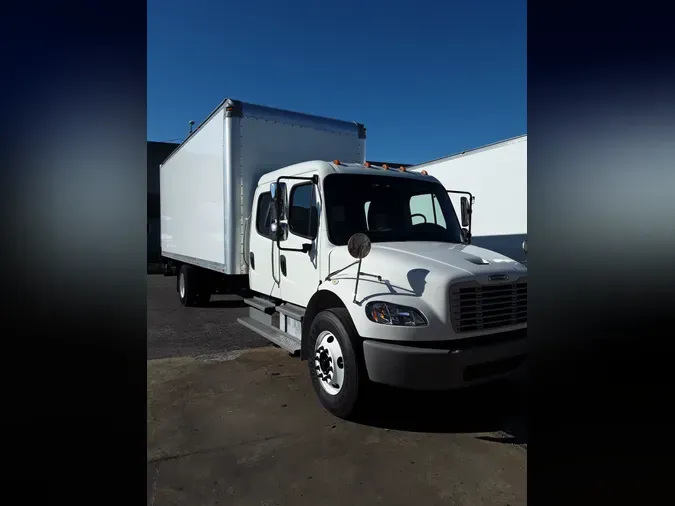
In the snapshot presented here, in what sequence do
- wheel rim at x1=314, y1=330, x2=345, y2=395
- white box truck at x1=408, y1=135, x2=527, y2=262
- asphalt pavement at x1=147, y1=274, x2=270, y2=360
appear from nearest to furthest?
wheel rim at x1=314, y1=330, x2=345, y2=395 < asphalt pavement at x1=147, y1=274, x2=270, y2=360 < white box truck at x1=408, y1=135, x2=527, y2=262

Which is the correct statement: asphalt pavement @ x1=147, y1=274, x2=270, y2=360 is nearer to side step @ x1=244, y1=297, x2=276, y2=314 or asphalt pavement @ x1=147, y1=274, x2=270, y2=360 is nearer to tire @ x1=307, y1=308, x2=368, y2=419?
side step @ x1=244, y1=297, x2=276, y2=314

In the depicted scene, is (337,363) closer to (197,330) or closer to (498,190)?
(197,330)

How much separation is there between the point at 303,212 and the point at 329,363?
6.14 feet

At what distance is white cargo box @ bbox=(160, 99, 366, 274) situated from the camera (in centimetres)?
621

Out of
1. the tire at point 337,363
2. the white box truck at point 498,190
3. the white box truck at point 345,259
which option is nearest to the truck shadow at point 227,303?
the white box truck at point 345,259

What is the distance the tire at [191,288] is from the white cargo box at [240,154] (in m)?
1.77

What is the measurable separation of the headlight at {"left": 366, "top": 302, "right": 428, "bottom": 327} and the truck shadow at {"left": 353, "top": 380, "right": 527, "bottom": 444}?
2.25 feet

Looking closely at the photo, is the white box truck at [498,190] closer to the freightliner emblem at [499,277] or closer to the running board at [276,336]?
the freightliner emblem at [499,277]

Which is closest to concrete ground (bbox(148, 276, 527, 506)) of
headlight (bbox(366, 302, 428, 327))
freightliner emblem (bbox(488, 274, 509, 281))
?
headlight (bbox(366, 302, 428, 327))

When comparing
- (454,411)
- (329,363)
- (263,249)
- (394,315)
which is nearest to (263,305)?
(263,249)
